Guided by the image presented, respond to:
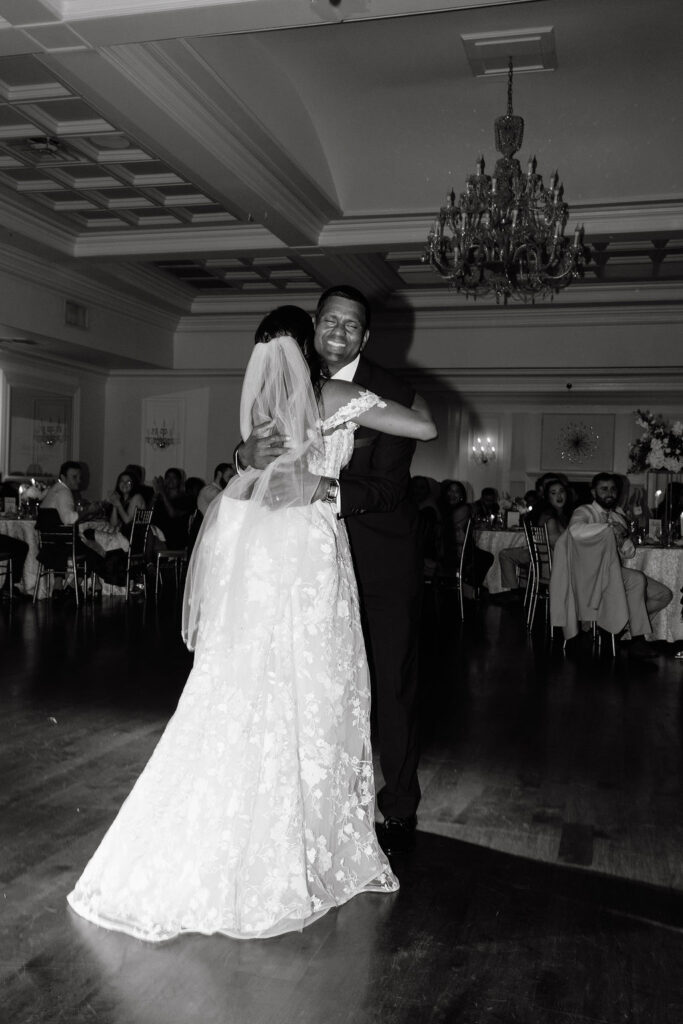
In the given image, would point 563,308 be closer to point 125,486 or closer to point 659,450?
point 659,450

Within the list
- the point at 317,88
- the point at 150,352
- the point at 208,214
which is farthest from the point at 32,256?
the point at 317,88

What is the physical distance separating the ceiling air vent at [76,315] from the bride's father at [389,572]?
8.47 meters

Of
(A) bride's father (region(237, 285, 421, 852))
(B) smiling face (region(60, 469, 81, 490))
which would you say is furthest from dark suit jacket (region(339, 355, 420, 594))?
(B) smiling face (region(60, 469, 81, 490))

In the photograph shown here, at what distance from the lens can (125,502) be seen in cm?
970

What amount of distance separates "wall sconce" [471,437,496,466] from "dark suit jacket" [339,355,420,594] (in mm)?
14190

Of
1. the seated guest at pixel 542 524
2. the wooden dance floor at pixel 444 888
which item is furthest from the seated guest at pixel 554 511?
the wooden dance floor at pixel 444 888

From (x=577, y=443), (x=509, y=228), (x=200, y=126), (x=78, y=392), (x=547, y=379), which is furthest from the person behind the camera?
(x=577, y=443)

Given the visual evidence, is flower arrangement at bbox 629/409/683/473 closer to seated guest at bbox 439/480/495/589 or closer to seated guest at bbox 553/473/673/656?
seated guest at bbox 553/473/673/656

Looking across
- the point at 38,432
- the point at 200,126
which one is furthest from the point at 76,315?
the point at 200,126

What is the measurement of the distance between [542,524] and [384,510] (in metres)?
5.43

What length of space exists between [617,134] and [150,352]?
277 inches

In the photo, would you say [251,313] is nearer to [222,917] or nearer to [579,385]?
[579,385]

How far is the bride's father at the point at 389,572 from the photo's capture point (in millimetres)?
2719

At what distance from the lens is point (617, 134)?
7254mm
